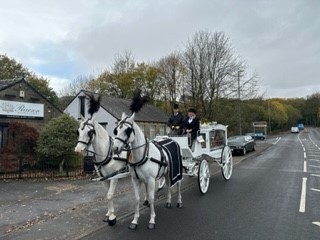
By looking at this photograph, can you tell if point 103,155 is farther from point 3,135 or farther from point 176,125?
point 3,135

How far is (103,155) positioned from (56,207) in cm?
292

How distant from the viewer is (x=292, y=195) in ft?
33.6

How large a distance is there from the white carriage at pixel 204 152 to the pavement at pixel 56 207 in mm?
1236

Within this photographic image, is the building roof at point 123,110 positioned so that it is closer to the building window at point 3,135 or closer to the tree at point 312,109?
the building window at point 3,135

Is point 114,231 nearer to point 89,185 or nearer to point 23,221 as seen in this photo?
point 23,221

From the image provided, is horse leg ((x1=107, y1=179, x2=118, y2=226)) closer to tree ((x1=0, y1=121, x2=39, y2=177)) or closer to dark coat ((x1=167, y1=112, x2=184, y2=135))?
dark coat ((x1=167, y1=112, x2=184, y2=135))

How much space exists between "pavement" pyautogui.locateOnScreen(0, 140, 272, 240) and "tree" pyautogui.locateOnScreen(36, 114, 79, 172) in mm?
2676

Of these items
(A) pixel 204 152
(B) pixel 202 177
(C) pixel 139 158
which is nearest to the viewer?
(C) pixel 139 158

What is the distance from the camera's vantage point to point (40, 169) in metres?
16.8

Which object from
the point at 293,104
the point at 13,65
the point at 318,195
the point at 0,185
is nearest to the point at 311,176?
the point at 318,195

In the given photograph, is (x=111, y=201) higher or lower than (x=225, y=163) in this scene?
lower

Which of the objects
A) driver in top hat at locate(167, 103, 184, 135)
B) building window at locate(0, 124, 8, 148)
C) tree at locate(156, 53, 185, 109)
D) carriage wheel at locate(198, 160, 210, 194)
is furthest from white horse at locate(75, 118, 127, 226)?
tree at locate(156, 53, 185, 109)

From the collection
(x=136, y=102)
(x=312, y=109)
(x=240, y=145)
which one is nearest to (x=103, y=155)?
(x=136, y=102)

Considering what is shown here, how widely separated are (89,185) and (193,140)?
4586 millimetres
